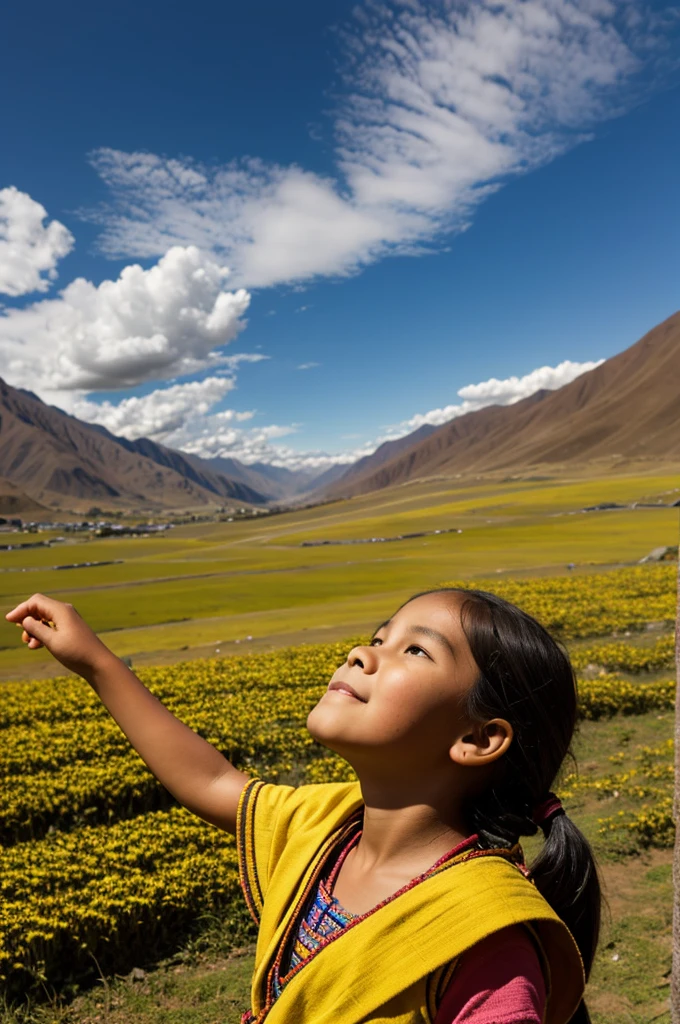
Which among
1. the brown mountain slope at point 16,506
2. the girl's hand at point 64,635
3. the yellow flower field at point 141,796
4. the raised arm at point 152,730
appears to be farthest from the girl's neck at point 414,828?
the brown mountain slope at point 16,506

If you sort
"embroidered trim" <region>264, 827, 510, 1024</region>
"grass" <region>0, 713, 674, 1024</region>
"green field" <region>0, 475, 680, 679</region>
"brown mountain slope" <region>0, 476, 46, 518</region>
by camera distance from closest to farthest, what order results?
"embroidered trim" <region>264, 827, 510, 1024</region> → "grass" <region>0, 713, 674, 1024</region> → "green field" <region>0, 475, 680, 679</region> → "brown mountain slope" <region>0, 476, 46, 518</region>

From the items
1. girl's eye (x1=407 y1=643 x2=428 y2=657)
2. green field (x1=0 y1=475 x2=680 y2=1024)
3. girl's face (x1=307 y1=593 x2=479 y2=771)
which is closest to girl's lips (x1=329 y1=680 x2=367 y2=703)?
girl's face (x1=307 y1=593 x2=479 y2=771)

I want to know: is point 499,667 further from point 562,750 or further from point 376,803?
point 376,803

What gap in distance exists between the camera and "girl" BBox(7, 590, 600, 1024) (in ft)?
3.57

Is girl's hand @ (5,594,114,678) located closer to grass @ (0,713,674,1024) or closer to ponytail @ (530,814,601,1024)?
ponytail @ (530,814,601,1024)

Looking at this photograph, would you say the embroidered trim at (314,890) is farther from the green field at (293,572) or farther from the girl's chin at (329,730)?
the green field at (293,572)

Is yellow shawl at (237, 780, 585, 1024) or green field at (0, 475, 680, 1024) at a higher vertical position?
yellow shawl at (237, 780, 585, 1024)

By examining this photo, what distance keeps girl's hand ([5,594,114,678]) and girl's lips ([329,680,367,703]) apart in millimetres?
724

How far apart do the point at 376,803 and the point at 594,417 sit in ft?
667

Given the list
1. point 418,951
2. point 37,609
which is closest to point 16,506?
point 37,609

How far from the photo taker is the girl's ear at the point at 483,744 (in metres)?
1.29

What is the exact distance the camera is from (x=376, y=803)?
140cm

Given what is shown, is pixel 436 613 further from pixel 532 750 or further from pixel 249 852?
pixel 249 852

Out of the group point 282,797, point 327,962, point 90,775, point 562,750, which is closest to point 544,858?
point 562,750
